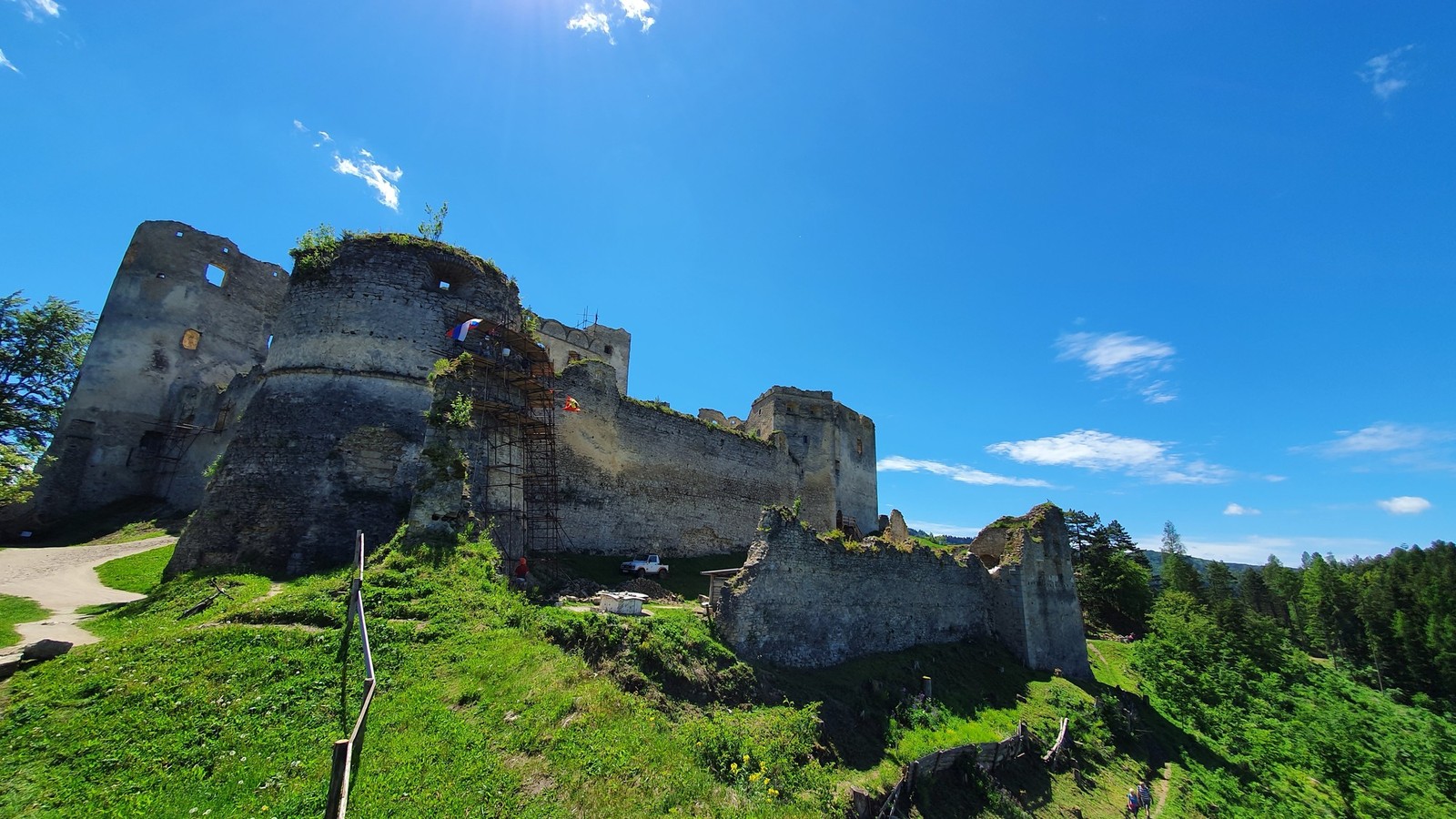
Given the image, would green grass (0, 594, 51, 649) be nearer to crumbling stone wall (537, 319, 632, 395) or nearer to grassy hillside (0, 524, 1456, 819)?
grassy hillside (0, 524, 1456, 819)

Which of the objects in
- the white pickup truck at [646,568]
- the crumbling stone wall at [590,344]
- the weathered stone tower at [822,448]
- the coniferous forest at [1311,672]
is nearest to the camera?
the white pickup truck at [646,568]

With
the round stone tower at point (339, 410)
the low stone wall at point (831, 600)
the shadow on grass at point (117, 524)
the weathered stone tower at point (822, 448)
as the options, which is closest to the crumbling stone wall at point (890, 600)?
the low stone wall at point (831, 600)

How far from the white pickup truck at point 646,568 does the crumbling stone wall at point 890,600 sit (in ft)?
20.0

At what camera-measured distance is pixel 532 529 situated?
18.4m

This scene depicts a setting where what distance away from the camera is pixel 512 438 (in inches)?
666

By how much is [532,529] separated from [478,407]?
15.8ft

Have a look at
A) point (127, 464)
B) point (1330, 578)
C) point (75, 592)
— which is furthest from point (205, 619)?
point (1330, 578)

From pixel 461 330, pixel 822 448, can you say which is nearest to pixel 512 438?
pixel 461 330

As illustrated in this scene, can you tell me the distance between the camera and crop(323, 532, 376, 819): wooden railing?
16.3 ft

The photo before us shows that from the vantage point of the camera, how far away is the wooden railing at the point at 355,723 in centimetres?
496

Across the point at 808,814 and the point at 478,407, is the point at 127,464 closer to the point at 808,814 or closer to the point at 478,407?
the point at 478,407

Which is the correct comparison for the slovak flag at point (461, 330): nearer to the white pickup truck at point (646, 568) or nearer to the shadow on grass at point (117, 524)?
the white pickup truck at point (646, 568)

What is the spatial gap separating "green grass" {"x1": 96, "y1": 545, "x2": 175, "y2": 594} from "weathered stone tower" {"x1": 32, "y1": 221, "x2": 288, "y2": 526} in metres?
7.15

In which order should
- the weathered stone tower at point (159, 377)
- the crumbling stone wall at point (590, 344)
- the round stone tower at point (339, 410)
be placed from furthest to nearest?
the crumbling stone wall at point (590, 344), the weathered stone tower at point (159, 377), the round stone tower at point (339, 410)
